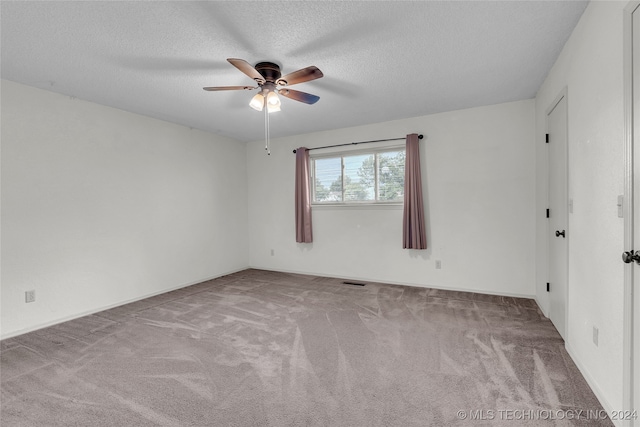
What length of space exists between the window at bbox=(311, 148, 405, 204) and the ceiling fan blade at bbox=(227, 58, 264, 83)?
8.38 feet

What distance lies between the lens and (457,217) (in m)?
3.99

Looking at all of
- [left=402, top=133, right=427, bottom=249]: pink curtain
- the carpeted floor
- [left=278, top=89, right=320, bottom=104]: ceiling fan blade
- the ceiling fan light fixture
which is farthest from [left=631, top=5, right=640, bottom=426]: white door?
[left=402, top=133, right=427, bottom=249]: pink curtain

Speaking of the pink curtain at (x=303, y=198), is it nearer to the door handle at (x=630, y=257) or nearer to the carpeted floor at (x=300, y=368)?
the carpeted floor at (x=300, y=368)

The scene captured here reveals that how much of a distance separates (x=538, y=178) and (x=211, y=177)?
4693 millimetres

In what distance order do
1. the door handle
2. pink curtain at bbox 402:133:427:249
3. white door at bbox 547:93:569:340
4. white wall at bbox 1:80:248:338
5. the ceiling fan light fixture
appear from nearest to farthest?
the door handle → white door at bbox 547:93:569:340 → the ceiling fan light fixture → white wall at bbox 1:80:248:338 → pink curtain at bbox 402:133:427:249

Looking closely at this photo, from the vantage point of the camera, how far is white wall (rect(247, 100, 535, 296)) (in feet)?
12.0

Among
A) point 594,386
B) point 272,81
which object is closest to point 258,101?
point 272,81

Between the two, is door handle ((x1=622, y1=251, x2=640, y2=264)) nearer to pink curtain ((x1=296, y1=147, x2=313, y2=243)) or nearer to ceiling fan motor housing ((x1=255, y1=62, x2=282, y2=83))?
ceiling fan motor housing ((x1=255, y1=62, x2=282, y2=83))

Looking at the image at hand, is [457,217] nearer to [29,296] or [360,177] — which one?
[360,177]

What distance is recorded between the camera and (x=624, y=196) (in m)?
1.47

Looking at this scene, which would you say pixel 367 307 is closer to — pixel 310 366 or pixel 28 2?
pixel 310 366

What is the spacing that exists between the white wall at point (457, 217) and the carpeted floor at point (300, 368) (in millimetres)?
603

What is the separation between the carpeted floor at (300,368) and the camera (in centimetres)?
168

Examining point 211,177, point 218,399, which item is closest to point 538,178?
point 218,399
